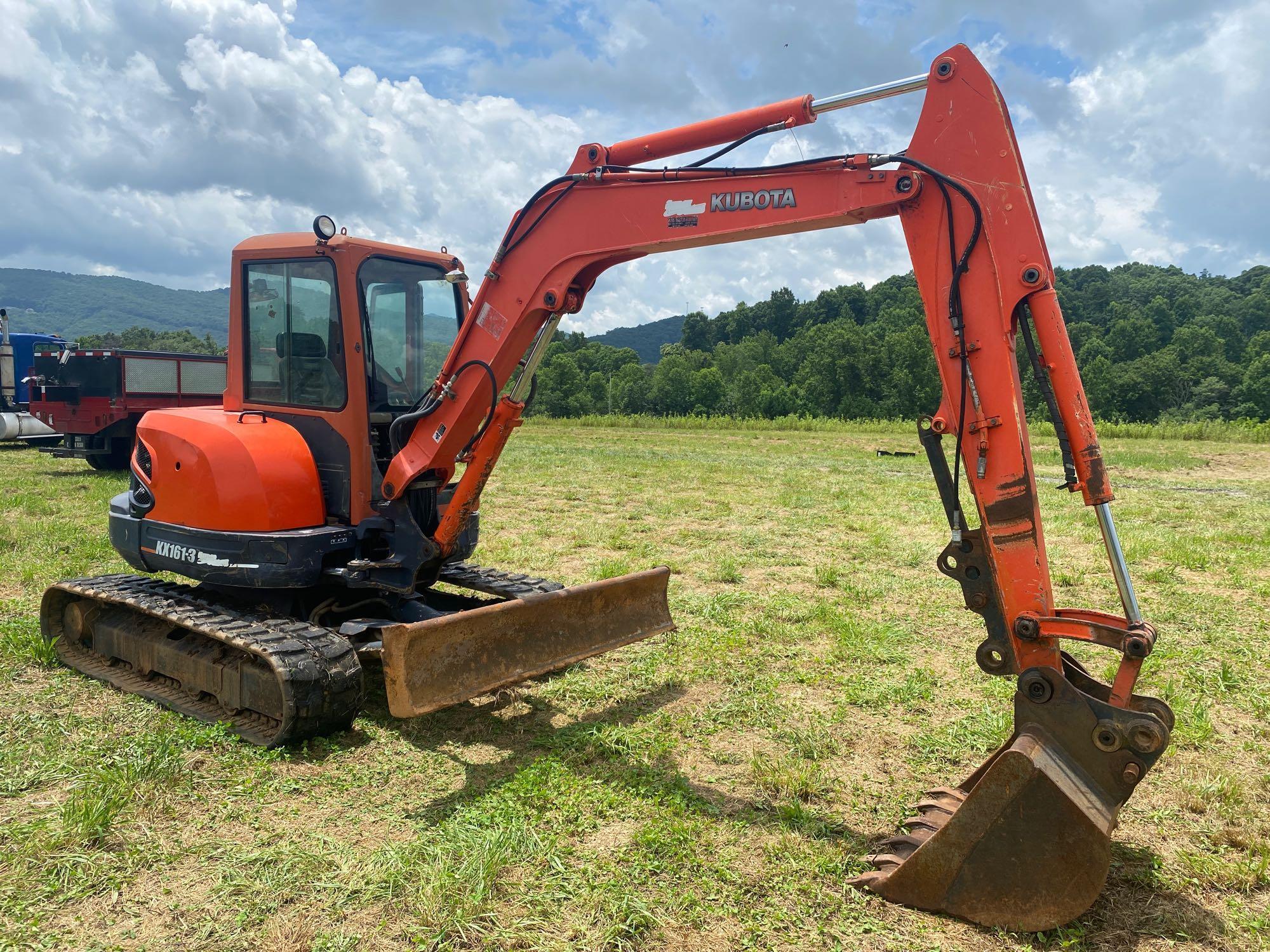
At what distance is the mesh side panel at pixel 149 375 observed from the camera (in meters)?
15.7

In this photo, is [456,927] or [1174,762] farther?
[1174,762]

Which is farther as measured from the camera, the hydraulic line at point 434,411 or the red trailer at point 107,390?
the red trailer at point 107,390

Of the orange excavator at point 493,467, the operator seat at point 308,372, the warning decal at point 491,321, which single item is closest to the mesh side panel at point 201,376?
the orange excavator at point 493,467

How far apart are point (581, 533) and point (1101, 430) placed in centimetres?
2872

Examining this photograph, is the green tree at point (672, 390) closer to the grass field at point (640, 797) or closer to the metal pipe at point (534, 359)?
the grass field at point (640, 797)

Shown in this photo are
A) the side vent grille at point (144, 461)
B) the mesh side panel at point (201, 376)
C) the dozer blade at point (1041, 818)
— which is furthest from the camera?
the mesh side panel at point (201, 376)

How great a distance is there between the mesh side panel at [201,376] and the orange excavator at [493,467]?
36.2ft

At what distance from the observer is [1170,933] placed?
329cm

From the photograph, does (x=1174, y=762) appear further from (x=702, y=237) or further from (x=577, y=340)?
(x=577, y=340)

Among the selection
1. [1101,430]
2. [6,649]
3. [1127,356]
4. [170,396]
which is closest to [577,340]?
[1127,356]

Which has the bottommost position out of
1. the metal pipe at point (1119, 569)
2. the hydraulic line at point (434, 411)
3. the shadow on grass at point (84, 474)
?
the shadow on grass at point (84, 474)

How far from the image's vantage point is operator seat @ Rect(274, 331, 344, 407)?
573 centimetres

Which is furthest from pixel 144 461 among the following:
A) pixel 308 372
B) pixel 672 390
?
pixel 672 390

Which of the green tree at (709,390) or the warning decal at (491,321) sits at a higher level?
the green tree at (709,390)
